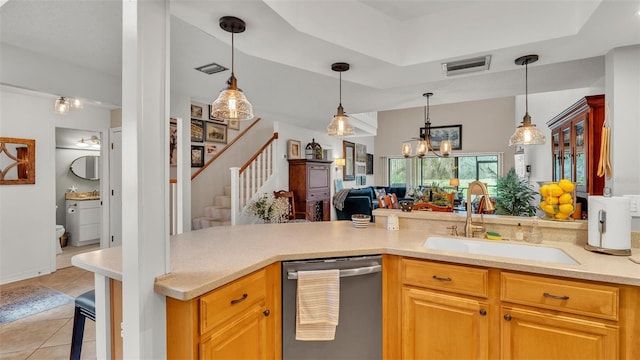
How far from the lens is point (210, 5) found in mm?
1633

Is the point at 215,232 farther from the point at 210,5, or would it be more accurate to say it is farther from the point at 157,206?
the point at 210,5

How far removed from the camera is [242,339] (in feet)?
4.59

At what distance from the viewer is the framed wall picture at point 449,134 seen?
9.52m

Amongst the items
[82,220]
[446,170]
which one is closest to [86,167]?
[82,220]

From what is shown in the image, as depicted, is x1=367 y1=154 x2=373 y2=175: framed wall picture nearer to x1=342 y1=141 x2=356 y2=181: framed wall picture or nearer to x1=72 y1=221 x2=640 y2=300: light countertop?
x1=342 y1=141 x2=356 y2=181: framed wall picture

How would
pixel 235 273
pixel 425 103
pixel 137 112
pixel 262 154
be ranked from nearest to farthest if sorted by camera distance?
pixel 137 112 → pixel 235 273 → pixel 425 103 → pixel 262 154

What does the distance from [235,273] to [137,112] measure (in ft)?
2.48

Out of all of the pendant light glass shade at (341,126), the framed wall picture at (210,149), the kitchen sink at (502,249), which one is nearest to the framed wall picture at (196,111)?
the framed wall picture at (210,149)

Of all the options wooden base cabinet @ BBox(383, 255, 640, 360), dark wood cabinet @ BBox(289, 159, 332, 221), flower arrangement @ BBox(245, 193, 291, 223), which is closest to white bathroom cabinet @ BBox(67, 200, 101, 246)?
flower arrangement @ BBox(245, 193, 291, 223)

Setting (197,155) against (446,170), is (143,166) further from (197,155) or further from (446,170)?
(446,170)

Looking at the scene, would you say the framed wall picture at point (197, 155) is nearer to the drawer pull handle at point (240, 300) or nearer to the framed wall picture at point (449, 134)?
the drawer pull handle at point (240, 300)

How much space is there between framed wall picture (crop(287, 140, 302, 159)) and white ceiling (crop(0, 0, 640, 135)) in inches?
121

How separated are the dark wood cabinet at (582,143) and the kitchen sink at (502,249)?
4.59ft

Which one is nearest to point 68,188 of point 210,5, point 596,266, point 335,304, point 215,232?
point 215,232
